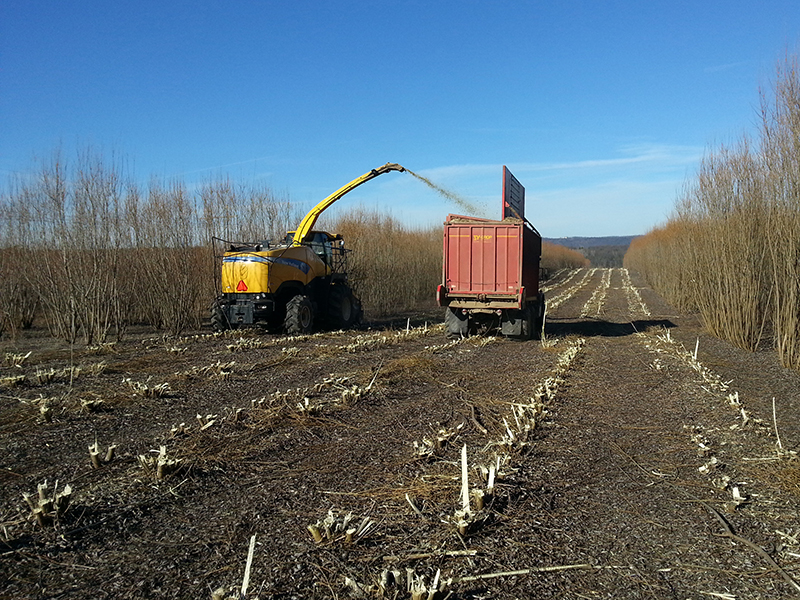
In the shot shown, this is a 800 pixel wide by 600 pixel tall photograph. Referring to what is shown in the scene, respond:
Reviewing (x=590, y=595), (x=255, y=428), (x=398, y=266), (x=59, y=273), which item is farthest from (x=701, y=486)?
(x=398, y=266)

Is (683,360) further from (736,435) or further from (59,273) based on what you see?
(59,273)

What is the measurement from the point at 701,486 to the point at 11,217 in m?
14.8

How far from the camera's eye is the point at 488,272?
1405 cm

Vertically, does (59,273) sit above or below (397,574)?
above

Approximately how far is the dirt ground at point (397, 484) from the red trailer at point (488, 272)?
159 inches

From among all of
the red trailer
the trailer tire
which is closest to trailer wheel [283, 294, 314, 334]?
the red trailer

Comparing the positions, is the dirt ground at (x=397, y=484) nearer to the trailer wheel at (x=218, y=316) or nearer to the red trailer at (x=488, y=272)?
the red trailer at (x=488, y=272)

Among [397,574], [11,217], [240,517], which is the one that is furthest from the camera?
[11,217]

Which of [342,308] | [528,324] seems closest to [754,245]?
[528,324]

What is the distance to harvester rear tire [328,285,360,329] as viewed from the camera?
1645 cm

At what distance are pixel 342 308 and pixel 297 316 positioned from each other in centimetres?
203

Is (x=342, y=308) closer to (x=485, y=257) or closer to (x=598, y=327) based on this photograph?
(x=485, y=257)

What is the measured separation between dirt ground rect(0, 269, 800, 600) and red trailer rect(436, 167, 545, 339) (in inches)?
159

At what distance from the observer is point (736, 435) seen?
6.58 metres
